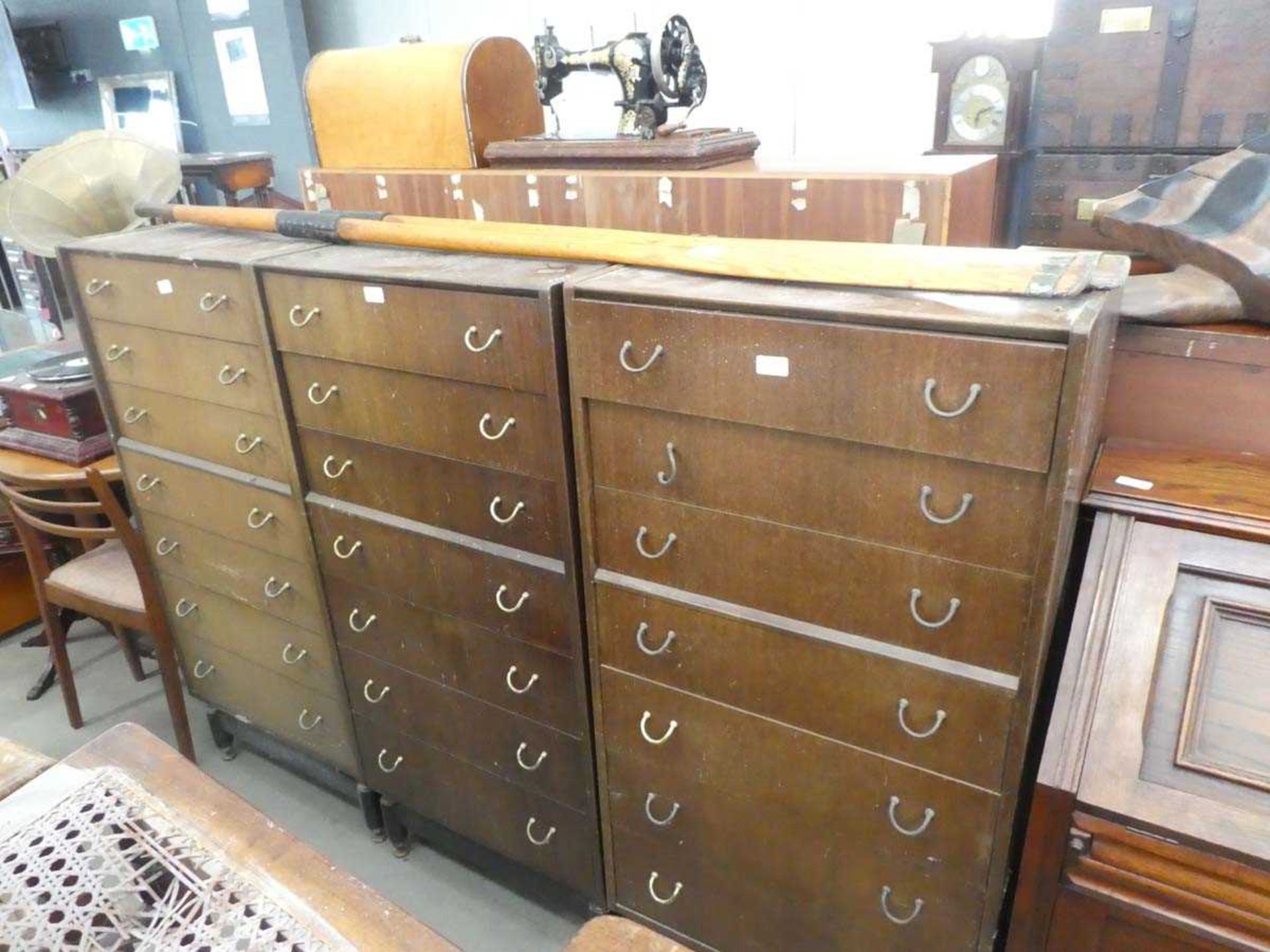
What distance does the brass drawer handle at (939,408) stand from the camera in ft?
3.75

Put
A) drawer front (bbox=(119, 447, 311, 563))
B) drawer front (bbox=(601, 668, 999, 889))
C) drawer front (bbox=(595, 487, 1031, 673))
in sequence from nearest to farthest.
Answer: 1. drawer front (bbox=(595, 487, 1031, 673))
2. drawer front (bbox=(601, 668, 999, 889))
3. drawer front (bbox=(119, 447, 311, 563))

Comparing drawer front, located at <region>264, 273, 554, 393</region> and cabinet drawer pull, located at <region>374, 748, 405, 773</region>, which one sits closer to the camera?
drawer front, located at <region>264, 273, 554, 393</region>

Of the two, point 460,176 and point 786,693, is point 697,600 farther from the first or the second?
point 460,176

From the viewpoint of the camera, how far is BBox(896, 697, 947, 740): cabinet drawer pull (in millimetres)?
1360

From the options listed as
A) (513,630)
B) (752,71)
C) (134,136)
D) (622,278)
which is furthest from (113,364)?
(752,71)

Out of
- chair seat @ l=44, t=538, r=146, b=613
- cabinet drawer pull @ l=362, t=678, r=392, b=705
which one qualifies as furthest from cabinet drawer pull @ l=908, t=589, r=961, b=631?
chair seat @ l=44, t=538, r=146, b=613

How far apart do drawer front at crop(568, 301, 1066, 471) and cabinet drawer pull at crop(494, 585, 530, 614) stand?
1.56 feet

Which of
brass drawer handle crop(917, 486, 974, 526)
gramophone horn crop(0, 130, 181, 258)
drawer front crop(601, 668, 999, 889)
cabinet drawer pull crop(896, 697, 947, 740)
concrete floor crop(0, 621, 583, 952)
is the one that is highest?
gramophone horn crop(0, 130, 181, 258)

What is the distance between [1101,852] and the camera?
1.21 m

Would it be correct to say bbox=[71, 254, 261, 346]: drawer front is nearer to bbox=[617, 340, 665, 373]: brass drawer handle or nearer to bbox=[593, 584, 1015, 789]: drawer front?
bbox=[617, 340, 665, 373]: brass drawer handle

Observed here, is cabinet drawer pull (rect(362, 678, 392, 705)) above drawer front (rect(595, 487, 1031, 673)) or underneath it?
underneath

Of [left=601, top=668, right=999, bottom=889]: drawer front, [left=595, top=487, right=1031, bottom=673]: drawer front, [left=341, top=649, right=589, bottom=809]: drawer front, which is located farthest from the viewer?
[left=341, top=649, right=589, bottom=809]: drawer front

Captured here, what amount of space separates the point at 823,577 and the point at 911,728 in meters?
0.28

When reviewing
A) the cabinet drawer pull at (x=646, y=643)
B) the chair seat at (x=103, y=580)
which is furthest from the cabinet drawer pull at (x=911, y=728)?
the chair seat at (x=103, y=580)
